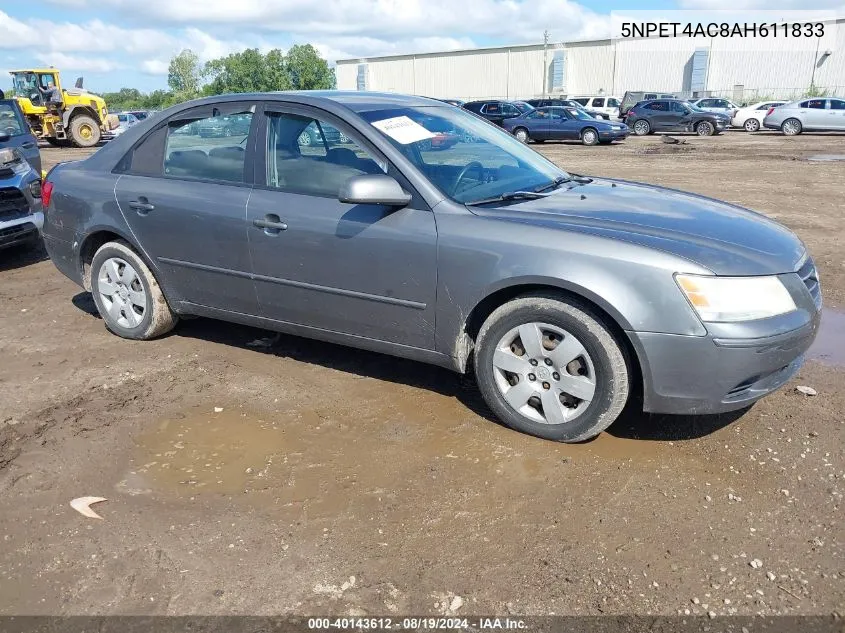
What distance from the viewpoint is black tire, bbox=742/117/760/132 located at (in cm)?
3097

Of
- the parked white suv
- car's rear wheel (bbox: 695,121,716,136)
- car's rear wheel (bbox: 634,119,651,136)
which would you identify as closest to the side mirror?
car's rear wheel (bbox: 695,121,716,136)

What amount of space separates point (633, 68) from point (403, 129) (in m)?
57.8

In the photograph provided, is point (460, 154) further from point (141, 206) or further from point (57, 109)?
point (57, 109)

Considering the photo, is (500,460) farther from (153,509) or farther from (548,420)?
(153,509)

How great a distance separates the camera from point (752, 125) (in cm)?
3119

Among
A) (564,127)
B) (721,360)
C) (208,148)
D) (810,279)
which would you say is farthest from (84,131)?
(721,360)

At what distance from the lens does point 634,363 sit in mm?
3328

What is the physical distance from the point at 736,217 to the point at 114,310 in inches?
163

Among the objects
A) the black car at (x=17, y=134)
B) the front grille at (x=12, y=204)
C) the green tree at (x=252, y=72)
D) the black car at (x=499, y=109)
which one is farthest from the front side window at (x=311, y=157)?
the green tree at (x=252, y=72)

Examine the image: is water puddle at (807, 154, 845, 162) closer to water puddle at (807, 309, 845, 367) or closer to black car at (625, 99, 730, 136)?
black car at (625, 99, 730, 136)

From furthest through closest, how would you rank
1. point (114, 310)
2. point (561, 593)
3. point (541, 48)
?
point (541, 48), point (114, 310), point (561, 593)

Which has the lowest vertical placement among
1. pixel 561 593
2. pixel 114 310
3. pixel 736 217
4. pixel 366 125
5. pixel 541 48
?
pixel 561 593

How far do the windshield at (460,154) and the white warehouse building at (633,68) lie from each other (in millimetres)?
51405

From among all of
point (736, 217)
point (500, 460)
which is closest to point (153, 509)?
point (500, 460)
